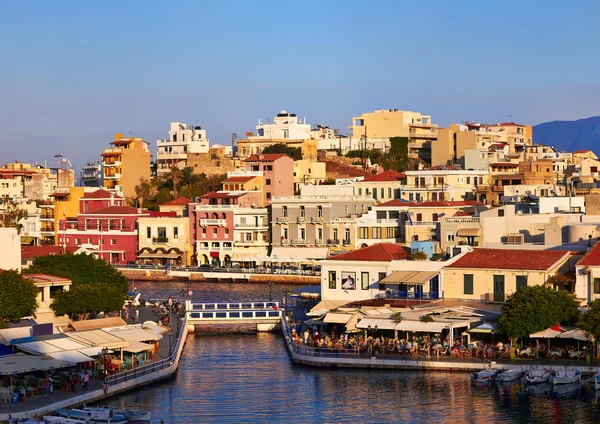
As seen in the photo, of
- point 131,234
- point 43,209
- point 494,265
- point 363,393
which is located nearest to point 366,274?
point 494,265

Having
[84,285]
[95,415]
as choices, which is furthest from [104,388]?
[84,285]

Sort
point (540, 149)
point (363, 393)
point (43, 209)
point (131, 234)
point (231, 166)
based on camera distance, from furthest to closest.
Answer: point (540, 149) < point (231, 166) < point (43, 209) < point (131, 234) < point (363, 393)

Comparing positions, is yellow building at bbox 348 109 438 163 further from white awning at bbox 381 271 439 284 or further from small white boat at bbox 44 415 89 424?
small white boat at bbox 44 415 89 424

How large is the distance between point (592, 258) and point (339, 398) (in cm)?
1193

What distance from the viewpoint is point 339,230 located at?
7950 centimetres

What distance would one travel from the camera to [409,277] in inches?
1885

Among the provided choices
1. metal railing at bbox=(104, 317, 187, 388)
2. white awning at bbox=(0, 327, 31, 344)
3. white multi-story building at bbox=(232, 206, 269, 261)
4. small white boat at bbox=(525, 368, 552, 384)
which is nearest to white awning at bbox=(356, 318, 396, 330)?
Answer: small white boat at bbox=(525, 368, 552, 384)

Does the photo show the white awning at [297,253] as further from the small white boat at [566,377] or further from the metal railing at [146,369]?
the small white boat at [566,377]

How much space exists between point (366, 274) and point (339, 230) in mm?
29592

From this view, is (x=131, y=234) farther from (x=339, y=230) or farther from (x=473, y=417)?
(x=473, y=417)

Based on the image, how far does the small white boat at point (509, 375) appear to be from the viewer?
37625 millimetres

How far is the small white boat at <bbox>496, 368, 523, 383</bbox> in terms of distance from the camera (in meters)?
37.6

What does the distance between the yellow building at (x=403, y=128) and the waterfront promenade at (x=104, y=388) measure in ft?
222

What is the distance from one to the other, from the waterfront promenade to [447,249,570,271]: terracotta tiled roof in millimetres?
11154
